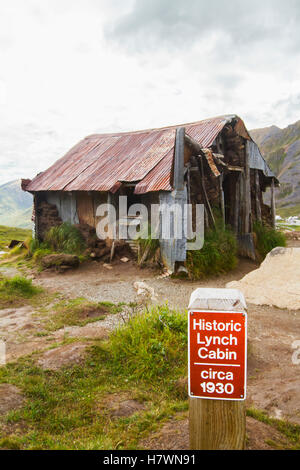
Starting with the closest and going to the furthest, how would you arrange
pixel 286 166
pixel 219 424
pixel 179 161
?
pixel 219 424, pixel 179 161, pixel 286 166

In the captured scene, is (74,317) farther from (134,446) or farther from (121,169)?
(121,169)

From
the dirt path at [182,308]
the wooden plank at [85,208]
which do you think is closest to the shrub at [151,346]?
the dirt path at [182,308]

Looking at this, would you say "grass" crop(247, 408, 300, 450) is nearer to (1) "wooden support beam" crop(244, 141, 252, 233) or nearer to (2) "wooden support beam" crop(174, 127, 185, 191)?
(2) "wooden support beam" crop(174, 127, 185, 191)

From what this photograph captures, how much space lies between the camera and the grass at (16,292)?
8.36m

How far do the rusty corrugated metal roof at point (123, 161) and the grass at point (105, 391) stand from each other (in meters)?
6.19

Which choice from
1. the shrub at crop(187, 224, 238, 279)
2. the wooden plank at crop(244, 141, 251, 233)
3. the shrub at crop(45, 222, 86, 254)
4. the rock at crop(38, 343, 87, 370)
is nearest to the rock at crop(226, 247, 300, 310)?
the shrub at crop(187, 224, 238, 279)

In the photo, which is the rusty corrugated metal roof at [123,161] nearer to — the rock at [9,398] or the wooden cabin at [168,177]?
the wooden cabin at [168,177]

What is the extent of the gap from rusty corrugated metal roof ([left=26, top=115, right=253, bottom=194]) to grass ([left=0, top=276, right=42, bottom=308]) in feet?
15.2

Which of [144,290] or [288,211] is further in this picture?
[288,211]

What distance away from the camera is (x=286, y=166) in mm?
89438

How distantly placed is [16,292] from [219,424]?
7738 millimetres

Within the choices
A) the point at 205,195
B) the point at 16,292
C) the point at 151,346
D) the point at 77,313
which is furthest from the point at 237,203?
the point at 151,346

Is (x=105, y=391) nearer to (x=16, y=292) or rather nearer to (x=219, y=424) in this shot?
(x=219, y=424)
